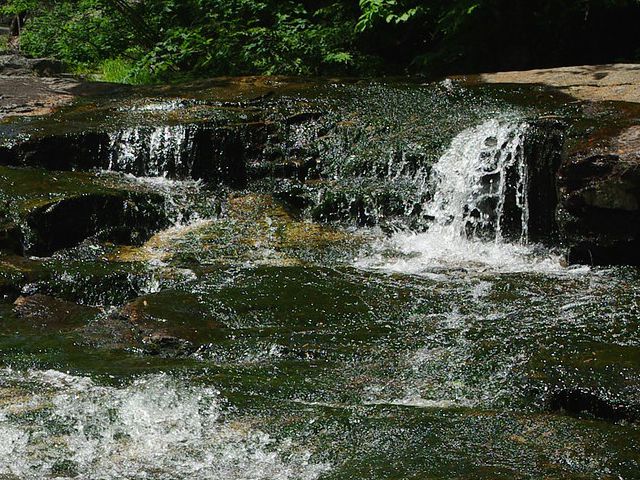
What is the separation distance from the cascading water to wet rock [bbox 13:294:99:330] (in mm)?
2640

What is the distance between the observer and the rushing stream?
12.5 feet

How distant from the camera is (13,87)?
11.8 metres

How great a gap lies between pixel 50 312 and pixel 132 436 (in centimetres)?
212

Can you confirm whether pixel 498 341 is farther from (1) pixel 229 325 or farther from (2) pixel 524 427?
(1) pixel 229 325

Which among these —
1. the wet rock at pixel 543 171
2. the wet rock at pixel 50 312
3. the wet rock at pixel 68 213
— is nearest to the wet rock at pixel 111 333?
the wet rock at pixel 50 312

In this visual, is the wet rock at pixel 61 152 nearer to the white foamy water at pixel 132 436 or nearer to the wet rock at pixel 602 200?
the wet rock at pixel 602 200

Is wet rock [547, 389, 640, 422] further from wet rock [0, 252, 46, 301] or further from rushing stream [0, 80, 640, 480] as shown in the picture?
wet rock [0, 252, 46, 301]

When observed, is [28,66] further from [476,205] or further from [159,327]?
[159,327]

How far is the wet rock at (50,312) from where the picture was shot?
225 inches

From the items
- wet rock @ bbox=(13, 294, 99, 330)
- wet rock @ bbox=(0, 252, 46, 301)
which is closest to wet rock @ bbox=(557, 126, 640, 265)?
wet rock @ bbox=(13, 294, 99, 330)

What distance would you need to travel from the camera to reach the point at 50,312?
19.3 feet

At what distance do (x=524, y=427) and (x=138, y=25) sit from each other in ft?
38.2

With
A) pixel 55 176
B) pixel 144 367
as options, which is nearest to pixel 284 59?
pixel 55 176

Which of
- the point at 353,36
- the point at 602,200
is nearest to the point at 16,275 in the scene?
the point at 602,200
